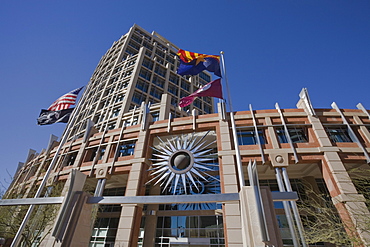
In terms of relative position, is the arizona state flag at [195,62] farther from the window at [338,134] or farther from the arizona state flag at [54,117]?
the window at [338,134]

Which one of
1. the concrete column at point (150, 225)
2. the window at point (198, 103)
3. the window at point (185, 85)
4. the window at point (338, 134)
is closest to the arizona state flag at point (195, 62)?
the window at point (338, 134)

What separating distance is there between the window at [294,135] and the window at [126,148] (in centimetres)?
1507

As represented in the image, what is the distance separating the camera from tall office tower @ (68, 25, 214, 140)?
3338 centimetres

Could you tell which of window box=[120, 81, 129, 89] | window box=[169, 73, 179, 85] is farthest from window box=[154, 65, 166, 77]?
window box=[120, 81, 129, 89]

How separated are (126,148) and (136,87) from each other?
1928 cm

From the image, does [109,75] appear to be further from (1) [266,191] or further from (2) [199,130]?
(1) [266,191]

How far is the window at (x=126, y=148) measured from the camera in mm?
21641

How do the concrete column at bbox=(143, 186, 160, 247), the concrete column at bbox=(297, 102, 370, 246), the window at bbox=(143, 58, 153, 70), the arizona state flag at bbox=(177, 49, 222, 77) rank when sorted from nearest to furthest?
1. the concrete column at bbox=(297, 102, 370, 246)
2. the arizona state flag at bbox=(177, 49, 222, 77)
3. the concrete column at bbox=(143, 186, 160, 247)
4. the window at bbox=(143, 58, 153, 70)

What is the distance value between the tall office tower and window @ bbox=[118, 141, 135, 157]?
8164 millimetres

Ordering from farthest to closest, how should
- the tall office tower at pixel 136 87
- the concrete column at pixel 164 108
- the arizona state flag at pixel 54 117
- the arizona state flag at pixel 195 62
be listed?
the tall office tower at pixel 136 87 → the concrete column at pixel 164 108 → the arizona state flag at pixel 54 117 → the arizona state flag at pixel 195 62

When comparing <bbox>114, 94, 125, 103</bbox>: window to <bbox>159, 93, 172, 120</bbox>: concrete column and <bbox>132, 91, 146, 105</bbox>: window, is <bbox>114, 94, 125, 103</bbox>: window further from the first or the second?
<bbox>159, 93, 172, 120</bbox>: concrete column

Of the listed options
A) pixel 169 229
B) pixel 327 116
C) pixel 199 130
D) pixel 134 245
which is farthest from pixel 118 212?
pixel 327 116

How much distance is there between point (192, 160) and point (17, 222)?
667 inches

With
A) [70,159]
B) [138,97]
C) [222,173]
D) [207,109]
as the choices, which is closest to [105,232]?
[70,159]
